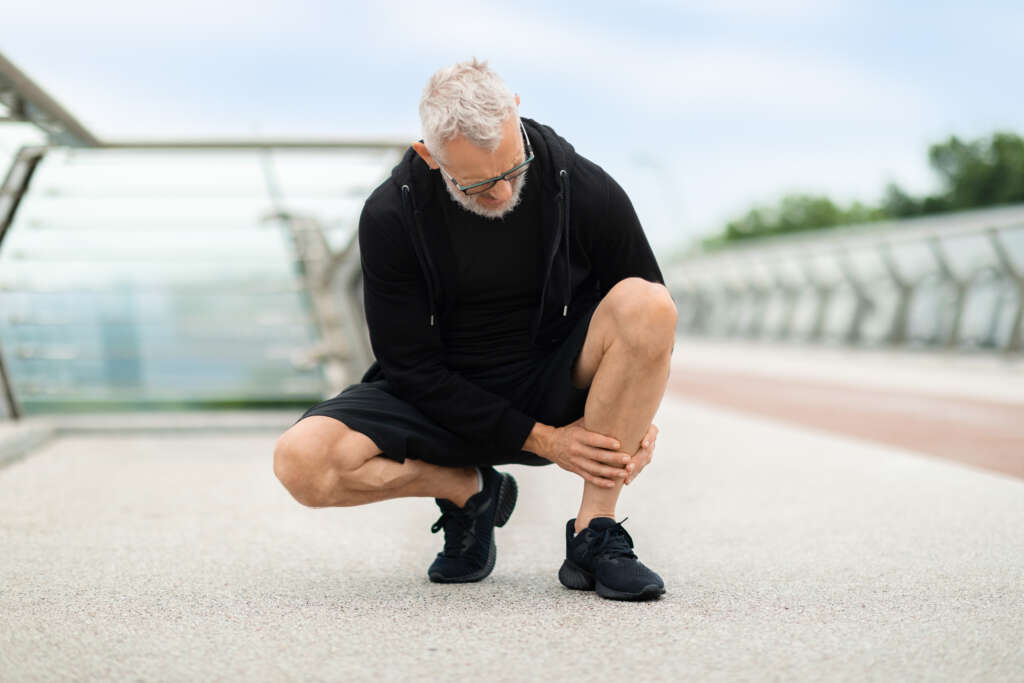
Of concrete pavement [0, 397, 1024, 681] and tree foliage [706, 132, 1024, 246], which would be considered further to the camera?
tree foliage [706, 132, 1024, 246]

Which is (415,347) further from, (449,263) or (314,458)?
(314,458)

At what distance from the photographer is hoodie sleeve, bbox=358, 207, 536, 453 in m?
2.86

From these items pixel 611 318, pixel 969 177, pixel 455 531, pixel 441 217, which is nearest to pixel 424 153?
pixel 441 217

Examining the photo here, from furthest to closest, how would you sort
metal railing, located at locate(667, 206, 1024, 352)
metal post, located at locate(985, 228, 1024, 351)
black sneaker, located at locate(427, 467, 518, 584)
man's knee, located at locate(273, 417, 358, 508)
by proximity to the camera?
metal railing, located at locate(667, 206, 1024, 352) < metal post, located at locate(985, 228, 1024, 351) < black sneaker, located at locate(427, 467, 518, 584) < man's knee, located at locate(273, 417, 358, 508)

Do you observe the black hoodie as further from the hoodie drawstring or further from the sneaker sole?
the sneaker sole

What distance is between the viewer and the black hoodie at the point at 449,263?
282 centimetres

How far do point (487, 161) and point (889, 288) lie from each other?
16210 millimetres

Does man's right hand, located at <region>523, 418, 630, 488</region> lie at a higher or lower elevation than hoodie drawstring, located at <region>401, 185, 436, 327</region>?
lower

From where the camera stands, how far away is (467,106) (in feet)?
8.25

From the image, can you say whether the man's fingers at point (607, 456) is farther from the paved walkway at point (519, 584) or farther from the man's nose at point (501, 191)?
the man's nose at point (501, 191)

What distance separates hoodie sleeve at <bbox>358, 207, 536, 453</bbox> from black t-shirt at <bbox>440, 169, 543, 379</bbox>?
80 mm

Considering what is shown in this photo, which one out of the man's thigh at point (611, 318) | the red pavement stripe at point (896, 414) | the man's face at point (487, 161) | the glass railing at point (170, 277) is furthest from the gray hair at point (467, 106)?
the glass railing at point (170, 277)

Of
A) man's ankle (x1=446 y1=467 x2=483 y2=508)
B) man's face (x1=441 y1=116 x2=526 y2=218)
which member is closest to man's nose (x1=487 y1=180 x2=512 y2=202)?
man's face (x1=441 y1=116 x2=526 y2=218)

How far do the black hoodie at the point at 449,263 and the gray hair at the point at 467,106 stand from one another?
0.28m
